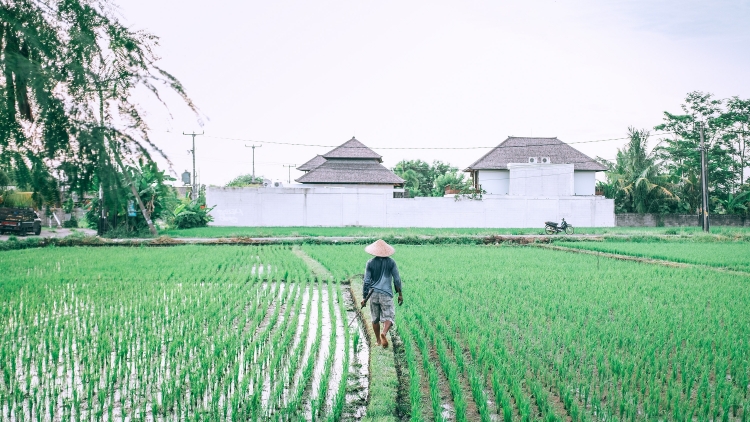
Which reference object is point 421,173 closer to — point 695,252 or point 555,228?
point 555,228

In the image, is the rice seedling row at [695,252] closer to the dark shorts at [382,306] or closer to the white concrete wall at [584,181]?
the dark shorts at [382,306]

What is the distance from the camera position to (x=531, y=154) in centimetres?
4384

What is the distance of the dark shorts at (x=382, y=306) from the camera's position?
6.80m

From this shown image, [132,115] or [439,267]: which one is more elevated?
[132,115]

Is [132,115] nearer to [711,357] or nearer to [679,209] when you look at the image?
[711,357]

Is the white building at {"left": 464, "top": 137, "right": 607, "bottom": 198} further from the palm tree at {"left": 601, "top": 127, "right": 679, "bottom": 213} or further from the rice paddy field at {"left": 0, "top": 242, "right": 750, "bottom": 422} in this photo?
the rice paddy field at {"left": 0, "top": 242, "right": 750, "bottom": 422}

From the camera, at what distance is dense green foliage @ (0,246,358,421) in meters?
4.88

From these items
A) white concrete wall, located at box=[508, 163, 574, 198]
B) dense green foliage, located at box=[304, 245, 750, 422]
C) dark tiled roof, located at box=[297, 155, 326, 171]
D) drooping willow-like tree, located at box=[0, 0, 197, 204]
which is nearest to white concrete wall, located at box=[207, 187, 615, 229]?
white concrete wall, located at box=[508, 163, 574, 198]

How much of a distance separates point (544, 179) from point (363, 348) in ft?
104

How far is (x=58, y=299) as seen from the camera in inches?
390

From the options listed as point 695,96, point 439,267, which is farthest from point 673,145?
point 439,267

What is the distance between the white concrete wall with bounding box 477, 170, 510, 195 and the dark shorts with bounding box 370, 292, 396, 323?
1398 inches

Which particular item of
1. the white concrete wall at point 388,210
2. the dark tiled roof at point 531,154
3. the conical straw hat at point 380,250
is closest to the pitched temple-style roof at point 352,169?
the white concrete wall at point 388,210

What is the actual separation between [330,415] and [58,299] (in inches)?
294
